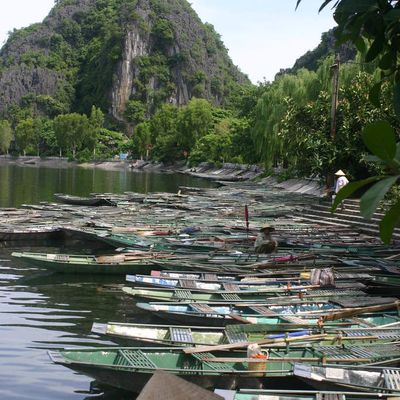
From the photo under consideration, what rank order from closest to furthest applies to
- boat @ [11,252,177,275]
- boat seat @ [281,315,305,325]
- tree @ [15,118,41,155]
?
boat seat @ [281,315,305,325] < boat @ [11,252,177,275] < tree @ [15,118,41,155]

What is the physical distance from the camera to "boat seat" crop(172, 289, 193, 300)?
9.21 meters

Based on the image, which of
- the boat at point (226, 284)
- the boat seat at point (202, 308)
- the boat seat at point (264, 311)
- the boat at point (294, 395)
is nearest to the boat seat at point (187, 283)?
the boat at point (226, 284)

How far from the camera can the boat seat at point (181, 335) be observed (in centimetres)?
693

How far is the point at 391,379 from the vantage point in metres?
5.64

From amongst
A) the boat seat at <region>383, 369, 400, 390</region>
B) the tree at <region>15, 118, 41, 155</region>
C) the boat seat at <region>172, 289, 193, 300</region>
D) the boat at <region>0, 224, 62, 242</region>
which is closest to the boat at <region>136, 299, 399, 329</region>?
the boat seat at <region>172, 289, 193, 300</region>

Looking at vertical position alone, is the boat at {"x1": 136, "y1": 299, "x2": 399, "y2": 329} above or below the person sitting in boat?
below

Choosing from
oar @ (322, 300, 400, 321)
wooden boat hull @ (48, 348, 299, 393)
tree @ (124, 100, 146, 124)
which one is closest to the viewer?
wooden boat hull @ (48, 348, 299, 393)

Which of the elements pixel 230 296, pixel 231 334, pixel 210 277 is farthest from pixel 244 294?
pixel 231 334

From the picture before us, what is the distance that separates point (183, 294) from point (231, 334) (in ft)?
7.83

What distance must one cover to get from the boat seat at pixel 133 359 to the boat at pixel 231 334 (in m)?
0.59

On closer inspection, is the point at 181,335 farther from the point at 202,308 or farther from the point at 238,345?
the point at 202,308

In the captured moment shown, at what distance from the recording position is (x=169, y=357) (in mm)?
6258

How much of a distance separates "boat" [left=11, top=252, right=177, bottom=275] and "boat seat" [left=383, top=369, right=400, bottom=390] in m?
7.07

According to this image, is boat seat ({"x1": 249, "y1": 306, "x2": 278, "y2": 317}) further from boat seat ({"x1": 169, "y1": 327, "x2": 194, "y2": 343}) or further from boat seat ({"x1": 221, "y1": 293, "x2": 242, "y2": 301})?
boat seat ({"x1": 169, "y1": 327, "x2": 194, "y2": 343})
